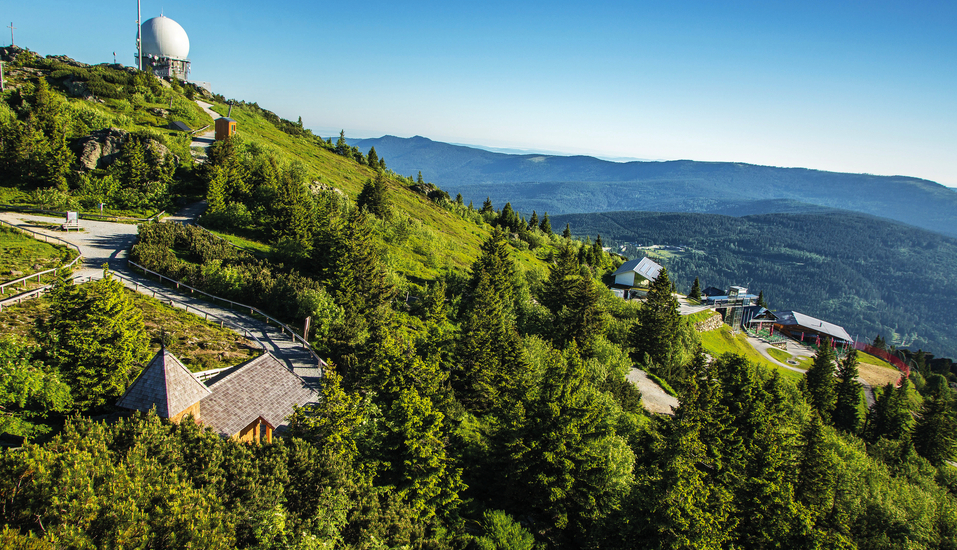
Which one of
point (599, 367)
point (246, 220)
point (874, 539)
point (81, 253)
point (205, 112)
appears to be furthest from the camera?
point (205, 112)

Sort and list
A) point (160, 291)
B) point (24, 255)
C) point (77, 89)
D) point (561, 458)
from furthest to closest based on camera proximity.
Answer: point (77, 89)
point (160, 291)
point (24, 255)
point (561, 458)

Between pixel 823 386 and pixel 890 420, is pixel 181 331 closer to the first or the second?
pixel 823 386

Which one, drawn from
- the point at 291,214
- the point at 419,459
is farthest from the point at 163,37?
the point at 419,459

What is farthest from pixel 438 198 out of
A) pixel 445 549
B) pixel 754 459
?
pixel 445 549

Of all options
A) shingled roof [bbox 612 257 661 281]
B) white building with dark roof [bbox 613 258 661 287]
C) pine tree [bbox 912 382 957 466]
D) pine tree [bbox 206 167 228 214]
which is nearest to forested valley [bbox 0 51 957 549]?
pine tree [bbox 912 382 957 466]

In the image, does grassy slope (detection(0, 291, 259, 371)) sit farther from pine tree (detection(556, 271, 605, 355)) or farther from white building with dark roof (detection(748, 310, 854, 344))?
white building with dark roof (detection(748, 310, 854, 344))

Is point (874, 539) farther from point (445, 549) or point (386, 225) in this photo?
point (386, 225)
